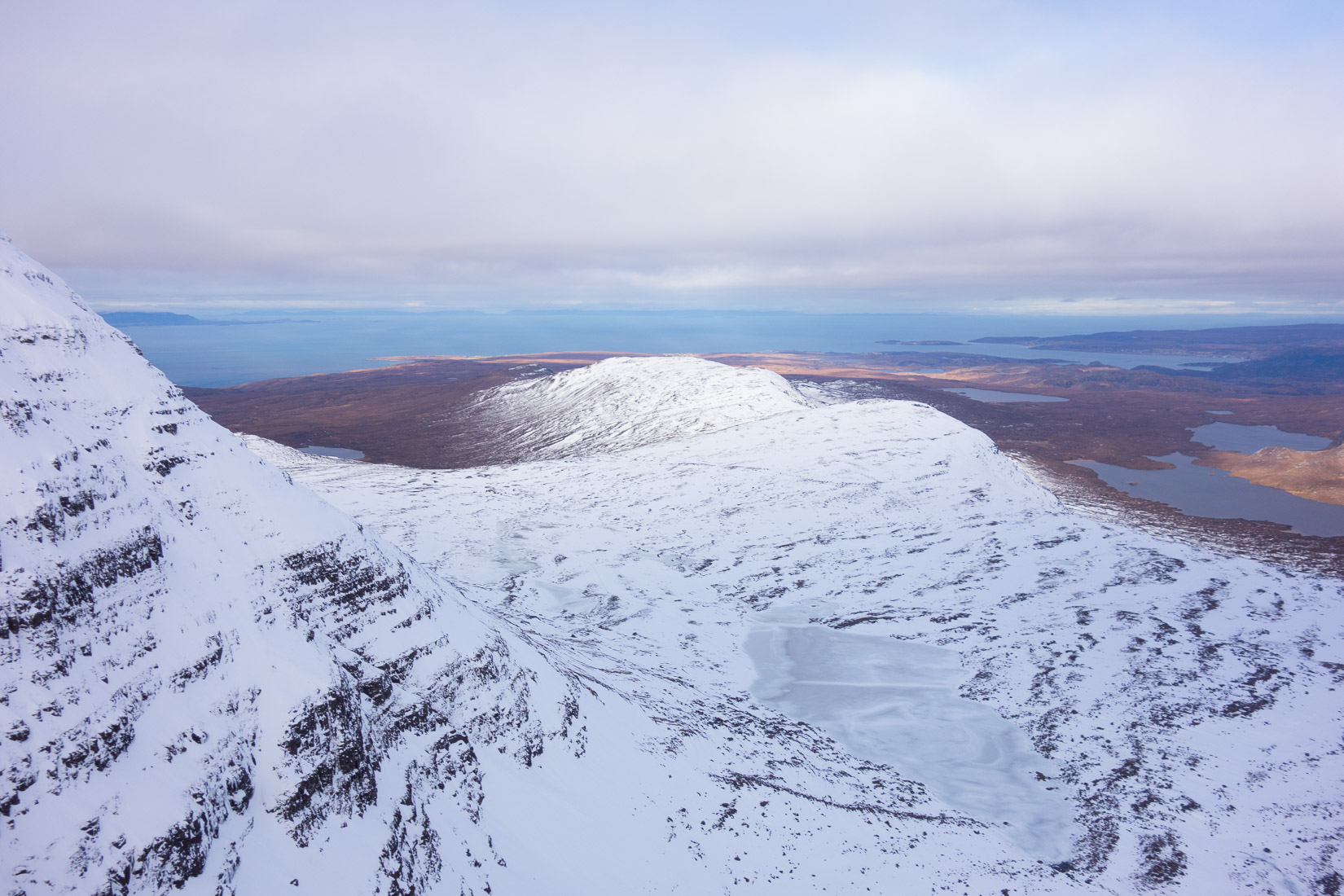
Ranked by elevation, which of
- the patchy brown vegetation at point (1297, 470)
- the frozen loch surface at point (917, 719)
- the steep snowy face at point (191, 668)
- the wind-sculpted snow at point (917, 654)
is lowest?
the frozen loch surface at point (917, 719)

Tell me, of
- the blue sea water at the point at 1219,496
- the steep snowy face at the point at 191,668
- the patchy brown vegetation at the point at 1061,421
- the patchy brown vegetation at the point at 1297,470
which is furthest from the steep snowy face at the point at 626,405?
the patchy brown vegetation at the point at 1297,470

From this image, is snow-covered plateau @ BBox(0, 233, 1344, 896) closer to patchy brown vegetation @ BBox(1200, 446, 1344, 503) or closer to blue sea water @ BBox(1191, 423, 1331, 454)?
patchy brown vegetation @ BBox(1200, 446, 1344, 503)

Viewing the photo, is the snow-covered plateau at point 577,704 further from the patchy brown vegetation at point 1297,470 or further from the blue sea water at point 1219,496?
the patchy brown vegetation at point 1297,470

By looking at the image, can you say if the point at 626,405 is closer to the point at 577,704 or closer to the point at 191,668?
the point at 577,704

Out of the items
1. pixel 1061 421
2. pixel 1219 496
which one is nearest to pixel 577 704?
pixel 1219 496

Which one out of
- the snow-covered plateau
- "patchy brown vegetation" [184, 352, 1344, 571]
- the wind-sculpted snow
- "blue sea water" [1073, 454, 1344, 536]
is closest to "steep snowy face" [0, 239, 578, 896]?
the snow-covered plateau

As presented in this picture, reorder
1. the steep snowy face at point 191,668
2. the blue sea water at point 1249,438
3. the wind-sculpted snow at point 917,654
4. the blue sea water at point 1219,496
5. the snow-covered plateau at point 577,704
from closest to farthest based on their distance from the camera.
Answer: the steep snowy face at point 191,668 < the snow-covered plateau at point 577,704 < the wind-sculpted snow at point 917,654 < the blue sea water at point 1219,496 < the blue sea water at point 1249,438

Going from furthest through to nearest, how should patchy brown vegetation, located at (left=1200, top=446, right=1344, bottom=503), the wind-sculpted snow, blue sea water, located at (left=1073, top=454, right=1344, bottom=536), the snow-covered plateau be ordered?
patchy brown vegetation, located at (left=1200, top=446, right=1344, bottom=503)
blue sea water, located at (left=1073, top=454, right=1344, bottom=536)
the wind-sculpted snow
the snow-covered plateau
